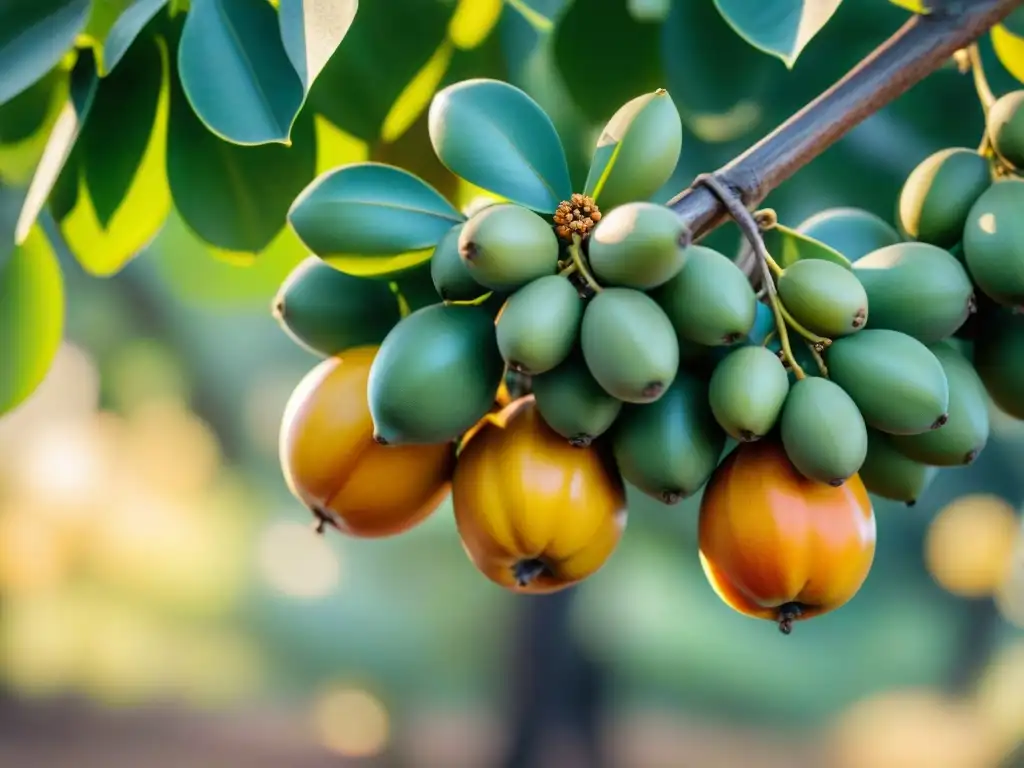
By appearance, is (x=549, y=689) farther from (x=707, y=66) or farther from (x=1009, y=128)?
(x=1009, y=128)

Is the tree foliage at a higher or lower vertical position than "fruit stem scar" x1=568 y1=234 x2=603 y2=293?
higher

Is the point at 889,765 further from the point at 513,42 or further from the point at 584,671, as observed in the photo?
the point at 513,42

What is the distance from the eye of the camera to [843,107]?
0.74 meters

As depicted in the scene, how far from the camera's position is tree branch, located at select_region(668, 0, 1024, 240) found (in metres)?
0.71

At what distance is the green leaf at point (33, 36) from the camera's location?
0.79 m

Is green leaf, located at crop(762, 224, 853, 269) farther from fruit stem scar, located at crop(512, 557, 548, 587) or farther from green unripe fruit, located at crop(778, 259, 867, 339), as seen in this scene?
fruit stem scar, located at crop(512, 557, 548, 587)

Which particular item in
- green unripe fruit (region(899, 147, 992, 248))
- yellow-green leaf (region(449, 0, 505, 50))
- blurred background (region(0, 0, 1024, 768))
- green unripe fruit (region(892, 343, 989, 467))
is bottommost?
green unripe fruit (region(892, 343, 989, 467))

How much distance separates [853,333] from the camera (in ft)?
2.28

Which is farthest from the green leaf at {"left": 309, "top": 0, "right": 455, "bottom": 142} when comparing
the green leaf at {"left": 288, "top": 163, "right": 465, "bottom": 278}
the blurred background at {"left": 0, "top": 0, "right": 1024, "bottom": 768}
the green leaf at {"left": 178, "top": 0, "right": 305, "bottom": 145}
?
the blurred background at {"left": 0, "top": 0, "right": 1024, "bottom": 768}

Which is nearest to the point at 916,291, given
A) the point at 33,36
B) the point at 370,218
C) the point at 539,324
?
the point at 539,324

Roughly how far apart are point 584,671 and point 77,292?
294cm

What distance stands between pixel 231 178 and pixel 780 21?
52 centimetres

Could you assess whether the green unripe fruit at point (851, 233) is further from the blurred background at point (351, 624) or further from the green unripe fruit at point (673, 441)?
the blurred background at point (351, 624)

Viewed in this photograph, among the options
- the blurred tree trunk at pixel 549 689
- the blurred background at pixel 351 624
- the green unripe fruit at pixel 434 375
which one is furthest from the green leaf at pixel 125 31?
the blurred tree trunk at pixel 549 689
